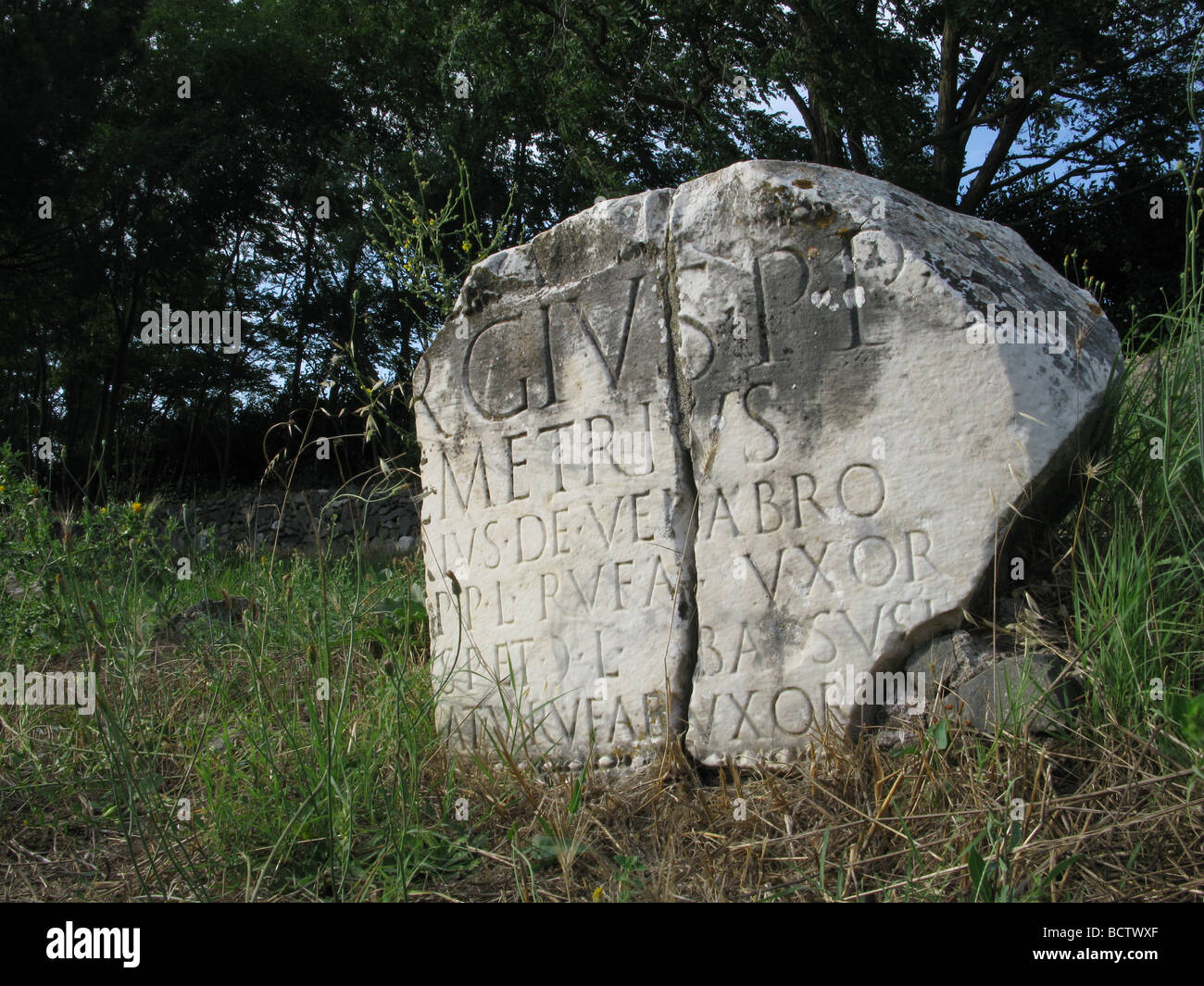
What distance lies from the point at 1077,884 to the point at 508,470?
6.26ft

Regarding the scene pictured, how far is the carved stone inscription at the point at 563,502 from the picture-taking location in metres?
2.74

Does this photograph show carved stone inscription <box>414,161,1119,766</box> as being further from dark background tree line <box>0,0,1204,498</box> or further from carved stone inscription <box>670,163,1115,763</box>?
dark background tree line <box>0,0,1204,498</box>

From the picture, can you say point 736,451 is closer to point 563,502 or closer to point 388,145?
point 563,502

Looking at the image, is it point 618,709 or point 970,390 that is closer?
point 970,390

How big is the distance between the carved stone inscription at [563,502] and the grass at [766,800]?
21cm

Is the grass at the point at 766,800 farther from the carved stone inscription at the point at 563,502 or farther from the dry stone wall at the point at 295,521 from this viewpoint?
the dry stone wall at the point at 295,521

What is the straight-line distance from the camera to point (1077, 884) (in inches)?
76.3

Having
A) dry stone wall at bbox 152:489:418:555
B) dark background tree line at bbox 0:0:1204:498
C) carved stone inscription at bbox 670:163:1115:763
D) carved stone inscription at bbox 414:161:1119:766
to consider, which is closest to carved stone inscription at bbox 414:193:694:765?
carved stone inscription at bbox 414:161:1119:766

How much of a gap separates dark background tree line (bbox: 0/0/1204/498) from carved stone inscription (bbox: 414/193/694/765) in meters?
1.58

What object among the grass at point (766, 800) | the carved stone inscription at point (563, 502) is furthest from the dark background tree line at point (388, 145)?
the grass at point (766, 800)

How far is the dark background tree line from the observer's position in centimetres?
902

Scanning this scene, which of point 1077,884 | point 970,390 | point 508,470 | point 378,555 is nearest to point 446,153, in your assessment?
point 378,555

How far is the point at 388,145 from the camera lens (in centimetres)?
1330
